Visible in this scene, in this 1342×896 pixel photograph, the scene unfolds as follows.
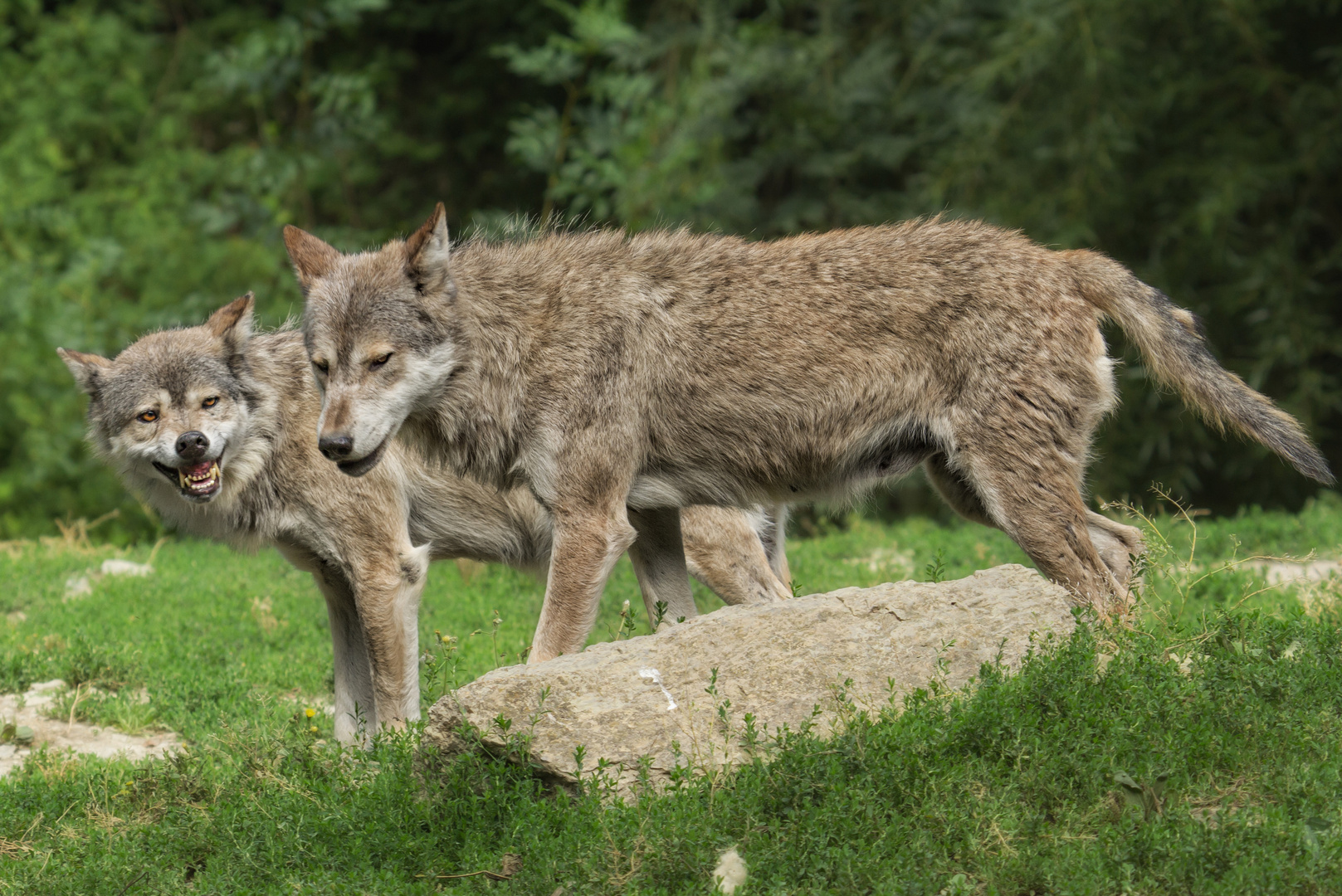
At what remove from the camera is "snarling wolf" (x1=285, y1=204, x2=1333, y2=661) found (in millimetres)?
5293

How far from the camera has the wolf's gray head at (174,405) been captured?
20.5ft

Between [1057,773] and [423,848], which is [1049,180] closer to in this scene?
[1057,773]

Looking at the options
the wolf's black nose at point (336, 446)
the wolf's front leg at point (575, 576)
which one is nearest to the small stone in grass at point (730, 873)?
the wolf's front leg at point (575, 576)

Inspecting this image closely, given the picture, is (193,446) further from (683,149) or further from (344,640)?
(683,149)

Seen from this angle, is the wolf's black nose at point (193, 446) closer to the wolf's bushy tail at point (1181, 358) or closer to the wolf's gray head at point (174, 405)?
the wolf's gray head at point (174, 405)

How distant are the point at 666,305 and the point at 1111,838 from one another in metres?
2.86

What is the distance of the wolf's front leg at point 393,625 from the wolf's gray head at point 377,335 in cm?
102

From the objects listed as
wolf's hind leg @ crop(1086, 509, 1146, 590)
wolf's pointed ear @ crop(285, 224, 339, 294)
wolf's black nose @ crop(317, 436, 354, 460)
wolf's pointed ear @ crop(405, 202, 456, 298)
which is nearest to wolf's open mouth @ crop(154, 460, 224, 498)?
wolf's pointed ear @ crop(285, 224, 339, 294)

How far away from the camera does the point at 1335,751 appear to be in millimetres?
4246

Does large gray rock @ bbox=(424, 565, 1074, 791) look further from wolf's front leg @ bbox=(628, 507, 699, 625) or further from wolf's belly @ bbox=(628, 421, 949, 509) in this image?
wolf's front leg @ bbox=(628, 507, 699, 625)

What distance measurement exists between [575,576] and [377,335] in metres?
1.26

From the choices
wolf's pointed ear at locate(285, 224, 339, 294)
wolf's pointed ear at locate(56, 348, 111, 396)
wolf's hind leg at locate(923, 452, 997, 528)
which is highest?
wolf's pointed ear at locate(285, 224, 339, 294)

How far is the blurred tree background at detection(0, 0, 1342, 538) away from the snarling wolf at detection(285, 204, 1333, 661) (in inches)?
238

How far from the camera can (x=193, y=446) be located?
6195 mm
